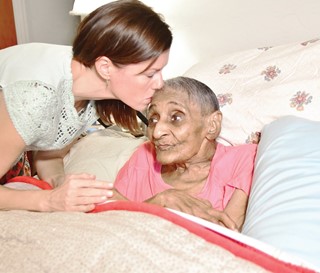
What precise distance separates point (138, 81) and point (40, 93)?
28 cm

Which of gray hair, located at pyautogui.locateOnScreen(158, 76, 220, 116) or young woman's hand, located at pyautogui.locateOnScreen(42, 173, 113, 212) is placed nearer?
young woman's hand, located at pyautogui.locateOnScreen(42, 173, 113, 212)

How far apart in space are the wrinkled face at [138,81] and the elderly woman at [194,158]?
0.03 metres

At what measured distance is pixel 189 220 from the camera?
834 mm

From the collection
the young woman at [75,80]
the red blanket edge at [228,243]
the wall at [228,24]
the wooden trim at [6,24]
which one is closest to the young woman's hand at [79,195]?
the young woman at [75,80]

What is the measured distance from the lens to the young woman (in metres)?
1.10

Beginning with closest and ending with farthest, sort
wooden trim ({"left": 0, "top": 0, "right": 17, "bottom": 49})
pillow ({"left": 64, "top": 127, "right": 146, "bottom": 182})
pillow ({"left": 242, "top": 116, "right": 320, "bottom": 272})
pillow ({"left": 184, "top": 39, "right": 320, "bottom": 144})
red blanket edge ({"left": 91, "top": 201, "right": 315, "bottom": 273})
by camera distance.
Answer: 1. red blanket edge ({"left": 91, "top": 201, "right": 315, "bottom": 273})
2. pillow ({"left": 242, "top": 116, "right": 320, "bottom": 272})
3. pillow ({"left": 184, "top": 39, "right": 320, "bottom": 144})
4. pillow ({"left": 64, "top": 127, "right": 146, "bottom": 182})
5. wooden trim ({"left": 0, "top": 0, "right": 17, "bottom": 49})

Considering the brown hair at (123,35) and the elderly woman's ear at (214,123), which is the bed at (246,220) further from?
the brown hair at (123,35)

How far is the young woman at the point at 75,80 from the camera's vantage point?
3.62ft

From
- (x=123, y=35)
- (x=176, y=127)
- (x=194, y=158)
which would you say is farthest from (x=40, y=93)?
(x=194, y=158)

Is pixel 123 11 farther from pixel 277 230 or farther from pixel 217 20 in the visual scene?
pixel 217 20

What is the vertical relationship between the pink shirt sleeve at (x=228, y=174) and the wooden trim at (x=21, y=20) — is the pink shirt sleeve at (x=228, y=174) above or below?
below

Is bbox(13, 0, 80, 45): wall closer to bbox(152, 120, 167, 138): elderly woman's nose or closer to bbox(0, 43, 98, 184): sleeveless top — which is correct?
bbox(0, 43, 98, 184): sleeveless top

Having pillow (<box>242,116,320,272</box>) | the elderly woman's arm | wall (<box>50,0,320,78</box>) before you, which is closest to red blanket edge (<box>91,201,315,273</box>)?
pillow (<box>242,116,320,272</box>)

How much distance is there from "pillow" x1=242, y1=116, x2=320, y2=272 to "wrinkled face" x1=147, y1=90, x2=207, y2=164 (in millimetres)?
195
